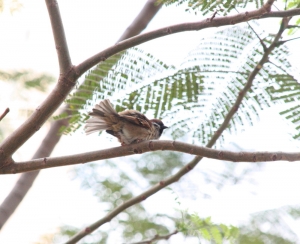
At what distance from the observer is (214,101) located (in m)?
2.92

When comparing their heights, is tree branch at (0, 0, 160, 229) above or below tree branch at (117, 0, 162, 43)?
below

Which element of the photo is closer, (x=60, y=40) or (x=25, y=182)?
(x=60, y=40)

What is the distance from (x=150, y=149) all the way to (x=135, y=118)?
684 millimetres

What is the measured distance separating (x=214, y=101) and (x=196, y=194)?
1346mm

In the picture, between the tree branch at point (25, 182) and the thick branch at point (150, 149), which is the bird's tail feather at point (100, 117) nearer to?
the tree branch at point (25, 182)

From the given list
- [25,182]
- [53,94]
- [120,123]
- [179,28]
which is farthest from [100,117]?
[25,182]

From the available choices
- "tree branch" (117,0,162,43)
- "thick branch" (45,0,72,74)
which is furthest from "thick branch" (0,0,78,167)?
"tree branch" (117,0,162,43)

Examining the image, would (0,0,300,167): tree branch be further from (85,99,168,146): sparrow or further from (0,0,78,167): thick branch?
(85,99,168,146): sparrow

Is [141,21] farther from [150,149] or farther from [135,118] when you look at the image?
[150,149]

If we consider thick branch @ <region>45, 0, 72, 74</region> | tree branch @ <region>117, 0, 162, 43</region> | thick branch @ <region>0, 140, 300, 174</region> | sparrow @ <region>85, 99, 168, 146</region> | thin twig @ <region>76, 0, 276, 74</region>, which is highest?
tree branch @ <region>117, 0, 162, 43</region>

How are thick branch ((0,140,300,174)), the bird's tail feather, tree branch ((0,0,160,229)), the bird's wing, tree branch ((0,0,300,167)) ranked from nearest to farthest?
1. thick branch ((0,140,300,174))
2. tree branch ((0,0,300,167))
3. the bird's tail feather
4. the bird's wing
5. tree branch ((0,0,160,229))

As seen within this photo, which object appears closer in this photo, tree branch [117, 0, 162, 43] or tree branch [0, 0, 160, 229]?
tree branch [0, 0, 160, 229]

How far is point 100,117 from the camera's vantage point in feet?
9.35

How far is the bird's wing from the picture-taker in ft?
9.82
